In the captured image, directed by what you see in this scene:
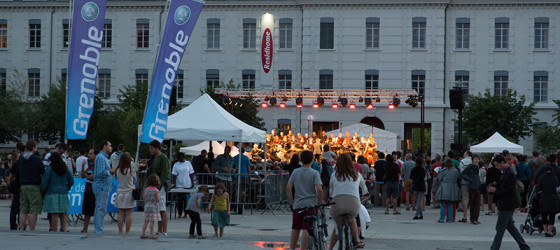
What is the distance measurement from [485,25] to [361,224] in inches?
1304

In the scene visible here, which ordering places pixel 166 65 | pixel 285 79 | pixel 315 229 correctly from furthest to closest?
pixel 285 79, pixel 166 65, pixel 315 229

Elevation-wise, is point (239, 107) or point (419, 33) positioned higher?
point (419, 33)

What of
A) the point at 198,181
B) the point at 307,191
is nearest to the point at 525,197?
the point at 198,181

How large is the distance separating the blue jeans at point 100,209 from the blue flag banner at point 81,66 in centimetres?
307

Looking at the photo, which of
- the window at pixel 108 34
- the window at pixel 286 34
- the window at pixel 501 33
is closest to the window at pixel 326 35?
the window at pixel 286 34

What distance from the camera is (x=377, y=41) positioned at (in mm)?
47062

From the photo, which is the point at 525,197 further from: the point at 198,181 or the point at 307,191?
the point at 307,191

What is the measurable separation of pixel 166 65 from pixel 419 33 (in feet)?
95.6

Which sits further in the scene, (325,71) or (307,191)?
(325,71)

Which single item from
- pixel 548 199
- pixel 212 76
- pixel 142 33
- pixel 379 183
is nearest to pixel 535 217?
pixel 548 199

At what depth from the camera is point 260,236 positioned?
53.9ft

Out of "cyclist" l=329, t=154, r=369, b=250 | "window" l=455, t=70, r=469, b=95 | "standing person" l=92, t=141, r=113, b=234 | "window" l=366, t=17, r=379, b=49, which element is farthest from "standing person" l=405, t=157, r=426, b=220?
"window" l=455, t=70, r=469, b=95

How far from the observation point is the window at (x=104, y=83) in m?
49.7

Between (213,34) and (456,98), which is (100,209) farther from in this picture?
(213,34)
